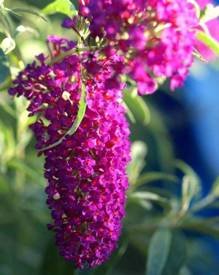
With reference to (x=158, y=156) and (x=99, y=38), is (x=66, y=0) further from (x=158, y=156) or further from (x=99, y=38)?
(x=158, y=156)

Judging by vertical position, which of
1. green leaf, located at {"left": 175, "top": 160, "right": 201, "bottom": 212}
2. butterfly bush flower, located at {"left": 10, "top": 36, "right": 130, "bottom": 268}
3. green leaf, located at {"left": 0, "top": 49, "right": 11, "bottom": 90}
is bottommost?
green leaf, located at {"left": 175, "top": 160, "right": 201, "bottom": 212}

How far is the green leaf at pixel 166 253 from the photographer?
1182 millimetres

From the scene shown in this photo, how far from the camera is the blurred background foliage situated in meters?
1.18

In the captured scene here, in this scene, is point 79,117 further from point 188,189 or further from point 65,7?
point 188,189

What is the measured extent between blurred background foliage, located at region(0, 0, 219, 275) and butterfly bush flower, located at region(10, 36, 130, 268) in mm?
90

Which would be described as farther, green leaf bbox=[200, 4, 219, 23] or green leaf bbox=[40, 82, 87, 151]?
green leaf bbox=[200, 4, 219, 23]

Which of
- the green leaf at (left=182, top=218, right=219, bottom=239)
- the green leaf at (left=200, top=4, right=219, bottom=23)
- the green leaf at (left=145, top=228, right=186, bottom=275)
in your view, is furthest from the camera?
the green leaf at (left=182, top=218, right=219, bottom=239)

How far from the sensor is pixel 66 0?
923mm

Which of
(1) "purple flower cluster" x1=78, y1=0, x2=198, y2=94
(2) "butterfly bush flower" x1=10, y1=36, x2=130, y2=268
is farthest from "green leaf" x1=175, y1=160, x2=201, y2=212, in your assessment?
(1) "purple flower cluster" x1=78, y1=0, x2=198, y2=94

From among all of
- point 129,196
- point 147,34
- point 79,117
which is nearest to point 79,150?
point 79,117

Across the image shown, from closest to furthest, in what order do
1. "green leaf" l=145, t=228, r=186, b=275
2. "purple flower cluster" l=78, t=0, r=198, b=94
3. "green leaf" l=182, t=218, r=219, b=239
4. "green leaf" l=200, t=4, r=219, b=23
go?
"purple flower cluster" l=78, t=0, r=198, b=94, "green leaf" l=200, t=4, r=219, b=23, "green leaf" l=145, t=228, r=186, b=275, "green leaf" l=182, t=218, r=219, b=239

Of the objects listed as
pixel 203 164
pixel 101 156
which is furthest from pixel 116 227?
pixel 203 164

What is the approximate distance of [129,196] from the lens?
126cm

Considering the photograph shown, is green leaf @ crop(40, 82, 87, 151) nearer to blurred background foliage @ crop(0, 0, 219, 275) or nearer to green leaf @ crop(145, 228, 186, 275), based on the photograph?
blurred background foliage @ crop(0, 0, 219, 275)
